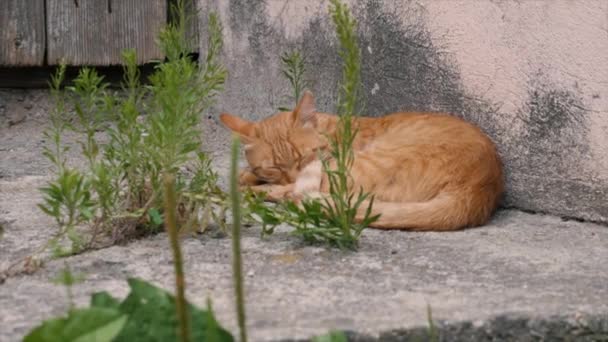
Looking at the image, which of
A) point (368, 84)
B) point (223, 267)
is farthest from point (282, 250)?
point (368, 84)

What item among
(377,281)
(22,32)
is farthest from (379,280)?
(22,32)

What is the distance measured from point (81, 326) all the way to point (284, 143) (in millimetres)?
2244

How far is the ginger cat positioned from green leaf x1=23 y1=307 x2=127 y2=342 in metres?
1.28

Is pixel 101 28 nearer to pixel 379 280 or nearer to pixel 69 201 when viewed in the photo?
pixel 69 201

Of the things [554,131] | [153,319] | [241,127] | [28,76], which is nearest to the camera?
[153,319]

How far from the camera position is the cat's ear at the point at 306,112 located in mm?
3508

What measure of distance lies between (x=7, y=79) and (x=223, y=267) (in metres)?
2.90

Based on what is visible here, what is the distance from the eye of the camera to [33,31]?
4691 mm

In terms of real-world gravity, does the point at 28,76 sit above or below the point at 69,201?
above

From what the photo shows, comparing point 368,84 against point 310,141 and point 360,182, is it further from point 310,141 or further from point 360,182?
point 360,182

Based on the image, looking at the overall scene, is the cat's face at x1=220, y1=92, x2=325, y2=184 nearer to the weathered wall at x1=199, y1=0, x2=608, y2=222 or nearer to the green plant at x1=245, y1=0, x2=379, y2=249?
the weathered wall at x1=199, y1=0, x2=608, y2=222

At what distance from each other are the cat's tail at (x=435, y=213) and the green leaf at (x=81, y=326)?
4.86ft

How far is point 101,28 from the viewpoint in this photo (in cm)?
475

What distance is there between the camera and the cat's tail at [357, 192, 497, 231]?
283cm
